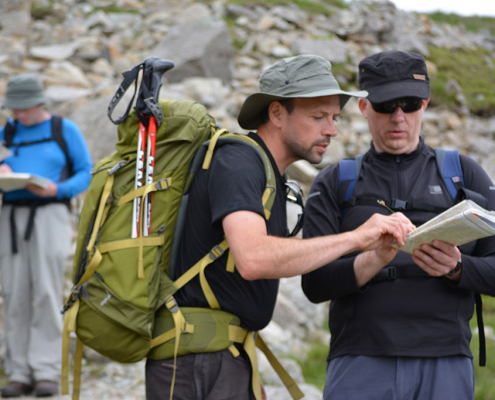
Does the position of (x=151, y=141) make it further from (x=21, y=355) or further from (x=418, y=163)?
(x=21, y=355)

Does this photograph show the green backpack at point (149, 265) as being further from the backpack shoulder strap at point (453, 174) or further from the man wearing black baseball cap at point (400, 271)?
the backpack shoulder strap at point (453, 174)

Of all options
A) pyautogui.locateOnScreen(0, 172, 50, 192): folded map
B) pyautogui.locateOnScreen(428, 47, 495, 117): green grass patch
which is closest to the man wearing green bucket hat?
pyautogui.locateOnScreen(0, 172, 50, 192): folded map

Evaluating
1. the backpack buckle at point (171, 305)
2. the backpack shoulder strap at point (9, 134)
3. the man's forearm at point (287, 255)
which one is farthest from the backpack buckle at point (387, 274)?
the backpack shoulder strap at point (9, 134)

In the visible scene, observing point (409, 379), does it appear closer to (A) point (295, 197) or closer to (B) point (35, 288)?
(A) point (295, 197)

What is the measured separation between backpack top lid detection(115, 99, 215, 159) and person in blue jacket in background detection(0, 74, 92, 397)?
3.12 meters

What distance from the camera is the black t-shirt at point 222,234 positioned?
9.15 feet

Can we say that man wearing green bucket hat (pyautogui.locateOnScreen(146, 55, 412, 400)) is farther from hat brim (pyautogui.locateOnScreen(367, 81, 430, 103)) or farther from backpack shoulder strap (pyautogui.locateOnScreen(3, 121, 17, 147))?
backpack shoulder strap (pyautogui.locateOnScreen(3, 121, 17, 147))

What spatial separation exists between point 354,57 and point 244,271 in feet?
58.7

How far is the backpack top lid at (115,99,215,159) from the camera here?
9.78ft

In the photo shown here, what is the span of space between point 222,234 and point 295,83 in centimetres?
85

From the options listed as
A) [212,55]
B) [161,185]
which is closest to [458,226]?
[161,185]

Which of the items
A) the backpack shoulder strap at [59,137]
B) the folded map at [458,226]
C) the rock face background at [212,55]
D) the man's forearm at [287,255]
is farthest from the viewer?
the rock face background at [212,55]

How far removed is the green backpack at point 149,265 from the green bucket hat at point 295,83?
12.1 inches

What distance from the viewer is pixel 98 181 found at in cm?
304
